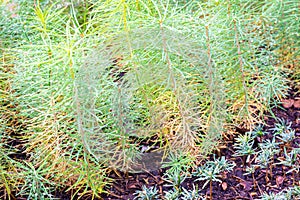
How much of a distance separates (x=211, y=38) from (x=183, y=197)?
40.0 inches

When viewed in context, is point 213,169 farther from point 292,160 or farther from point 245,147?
point 292,160

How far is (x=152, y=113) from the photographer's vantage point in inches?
108

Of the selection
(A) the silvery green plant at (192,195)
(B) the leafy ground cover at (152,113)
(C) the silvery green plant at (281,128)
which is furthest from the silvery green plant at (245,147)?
(A) the silvery green plant at (192,195)

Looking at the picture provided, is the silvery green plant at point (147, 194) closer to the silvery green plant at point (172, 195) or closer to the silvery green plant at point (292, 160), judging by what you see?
the silvery green plant at point (172, 195)

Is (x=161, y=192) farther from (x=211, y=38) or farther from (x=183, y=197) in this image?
(x=211, y=38)

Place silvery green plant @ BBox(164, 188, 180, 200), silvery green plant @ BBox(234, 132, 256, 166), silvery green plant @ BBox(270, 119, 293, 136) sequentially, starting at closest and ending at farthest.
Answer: silvery green plant @ BBox(164, 188, 180, 200)
silvery green plant @ BBox(234, 132, 256, 166)
silvery green plant @ BBox(270, 119, 293, 136)

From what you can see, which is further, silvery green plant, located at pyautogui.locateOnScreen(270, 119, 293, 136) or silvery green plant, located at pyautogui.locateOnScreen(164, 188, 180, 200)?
silvery green plant, located at pyautogui.locateOnScreen(270, 119, 293, 136)

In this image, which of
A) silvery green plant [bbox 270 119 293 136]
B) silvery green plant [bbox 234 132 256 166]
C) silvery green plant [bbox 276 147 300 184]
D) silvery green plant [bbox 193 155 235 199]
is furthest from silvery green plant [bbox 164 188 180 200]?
silvery green plant [bbox 270 119 293 136]

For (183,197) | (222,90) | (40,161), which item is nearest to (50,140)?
(40,161)

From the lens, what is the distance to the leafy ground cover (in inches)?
99.0

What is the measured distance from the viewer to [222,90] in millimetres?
2715

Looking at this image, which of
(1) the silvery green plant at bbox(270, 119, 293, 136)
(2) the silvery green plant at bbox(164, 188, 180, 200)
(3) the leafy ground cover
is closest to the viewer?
(3) the leafy ground cover

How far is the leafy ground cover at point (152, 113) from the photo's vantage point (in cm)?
252

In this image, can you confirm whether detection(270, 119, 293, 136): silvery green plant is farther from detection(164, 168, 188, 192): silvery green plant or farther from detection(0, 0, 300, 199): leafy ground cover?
detection(164, 168, 188, 192): silvery green plant
